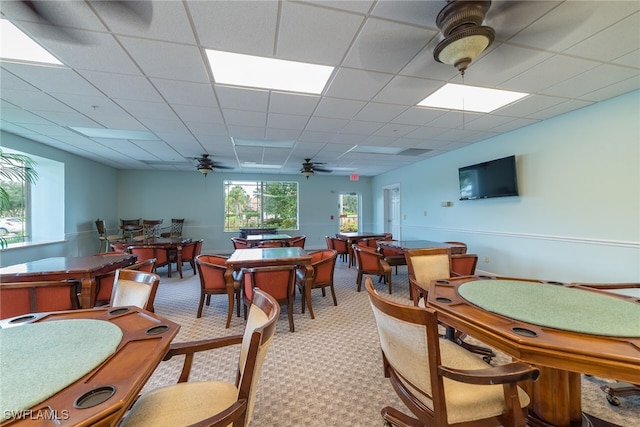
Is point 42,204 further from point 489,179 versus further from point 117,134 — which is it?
point 489,179

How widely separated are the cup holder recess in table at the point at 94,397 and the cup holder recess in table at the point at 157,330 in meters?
0.39

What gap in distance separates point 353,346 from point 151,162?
285 inches

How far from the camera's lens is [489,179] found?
483 cm

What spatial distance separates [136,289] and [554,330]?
2.39 m

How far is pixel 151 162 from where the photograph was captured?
23.0ft

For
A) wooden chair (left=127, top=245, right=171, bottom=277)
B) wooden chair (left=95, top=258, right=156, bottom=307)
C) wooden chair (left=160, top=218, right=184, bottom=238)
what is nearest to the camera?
wooden chair (left=95, top=258, right=156, bottom=307)

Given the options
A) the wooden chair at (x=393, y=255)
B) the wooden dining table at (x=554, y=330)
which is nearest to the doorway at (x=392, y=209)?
the wooden chair at (x=393, y=255)

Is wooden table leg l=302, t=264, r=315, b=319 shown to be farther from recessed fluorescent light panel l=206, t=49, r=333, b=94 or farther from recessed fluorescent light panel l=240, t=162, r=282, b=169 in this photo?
recessed fluorescent light panel l=240, t=162, r=282, b=169

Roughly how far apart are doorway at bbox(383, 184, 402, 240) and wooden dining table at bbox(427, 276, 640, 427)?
269 inches

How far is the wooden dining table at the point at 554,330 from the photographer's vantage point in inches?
38.3

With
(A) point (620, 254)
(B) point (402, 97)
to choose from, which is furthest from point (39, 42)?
(A) point (620, 254)

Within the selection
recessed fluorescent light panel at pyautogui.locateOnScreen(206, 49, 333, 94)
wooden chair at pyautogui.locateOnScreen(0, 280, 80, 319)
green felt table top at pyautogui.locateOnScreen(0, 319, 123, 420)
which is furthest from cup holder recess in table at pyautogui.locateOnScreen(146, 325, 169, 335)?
recessed fluorescent light panel at pyautogui.locateOnScreen(206, 49, 333, 94)

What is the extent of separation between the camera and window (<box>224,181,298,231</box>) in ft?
29.1

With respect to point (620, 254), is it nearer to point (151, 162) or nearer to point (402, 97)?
point (402, 97)
